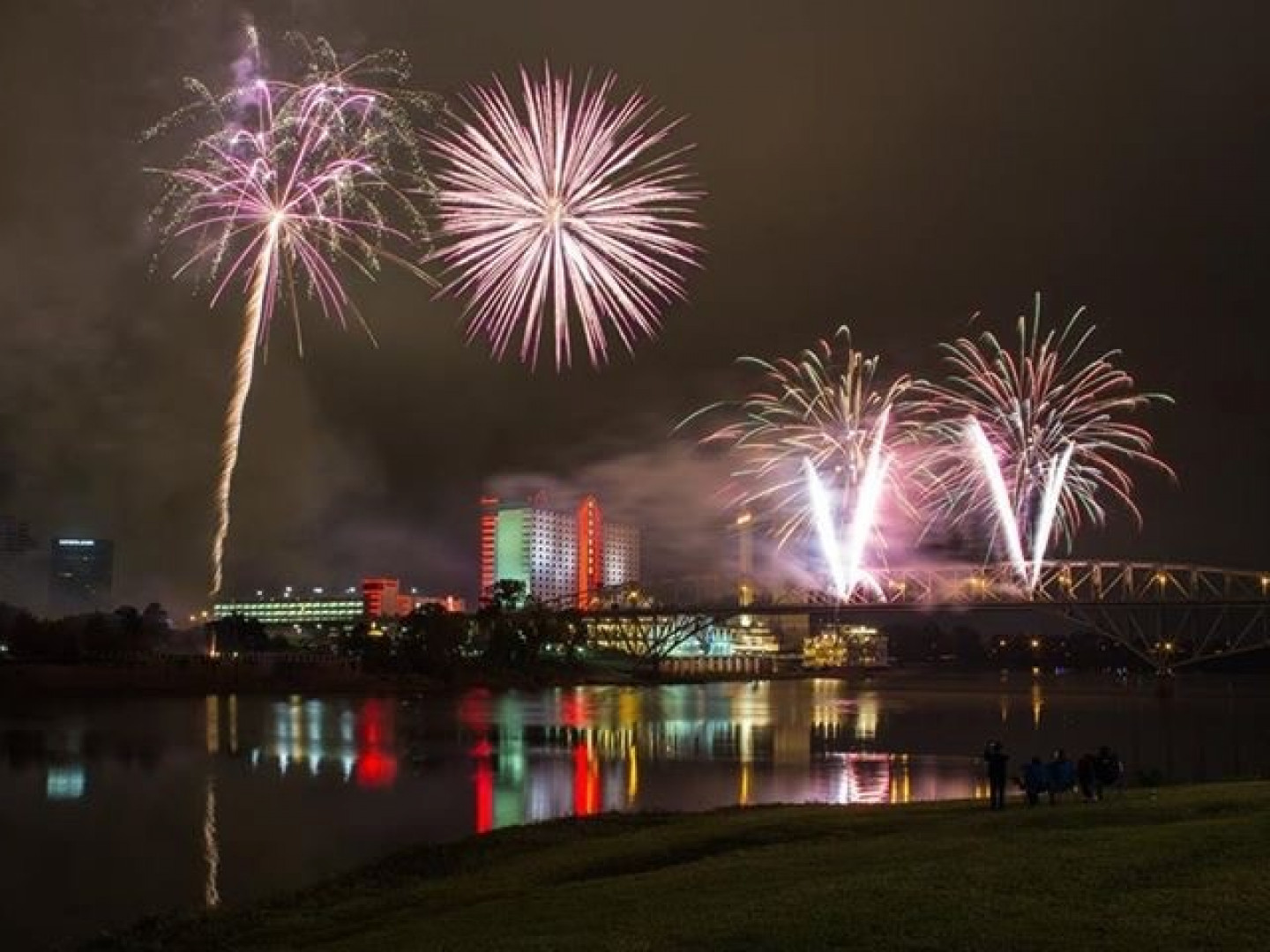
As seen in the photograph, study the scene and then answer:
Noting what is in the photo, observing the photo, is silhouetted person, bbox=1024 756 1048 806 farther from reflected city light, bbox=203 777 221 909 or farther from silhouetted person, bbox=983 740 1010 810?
reflected city light, bbox=203 777 221 909

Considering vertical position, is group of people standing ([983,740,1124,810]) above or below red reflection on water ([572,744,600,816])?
above

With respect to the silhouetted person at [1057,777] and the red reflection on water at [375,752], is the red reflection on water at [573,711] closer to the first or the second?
the red reflection on water at [375,752]

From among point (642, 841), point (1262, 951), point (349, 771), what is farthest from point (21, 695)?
point (1262, 951)

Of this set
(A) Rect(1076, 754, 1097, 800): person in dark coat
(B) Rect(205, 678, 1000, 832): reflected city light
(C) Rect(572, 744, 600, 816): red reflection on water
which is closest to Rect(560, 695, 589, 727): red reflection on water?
(B) Rect(205, 678, 1000, 832): reflected city light

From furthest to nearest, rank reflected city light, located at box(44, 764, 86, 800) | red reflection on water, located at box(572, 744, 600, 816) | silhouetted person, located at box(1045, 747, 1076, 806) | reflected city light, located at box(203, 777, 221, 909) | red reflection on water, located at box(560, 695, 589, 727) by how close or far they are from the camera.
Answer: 1. red reflection on water, located at box(560, 695, 589, 727)
2. reflected city light, located at box(44, 764, 86, 800)
3. red reflection on water, located at box(572, 744, 600, 816)
4. reflected city light, located at box(203, 777, 221, 909)
5. silhouetted person, located at box(1045, 747, 1076, 806)

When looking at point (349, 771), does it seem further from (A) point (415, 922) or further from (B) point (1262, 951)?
(B) point (1262, 951)

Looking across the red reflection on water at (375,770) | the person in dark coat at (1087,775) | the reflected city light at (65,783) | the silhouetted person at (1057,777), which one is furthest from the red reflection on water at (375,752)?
the person in dark coat at (1087,775)

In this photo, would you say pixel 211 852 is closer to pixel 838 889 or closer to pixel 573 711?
pixel 838 889
